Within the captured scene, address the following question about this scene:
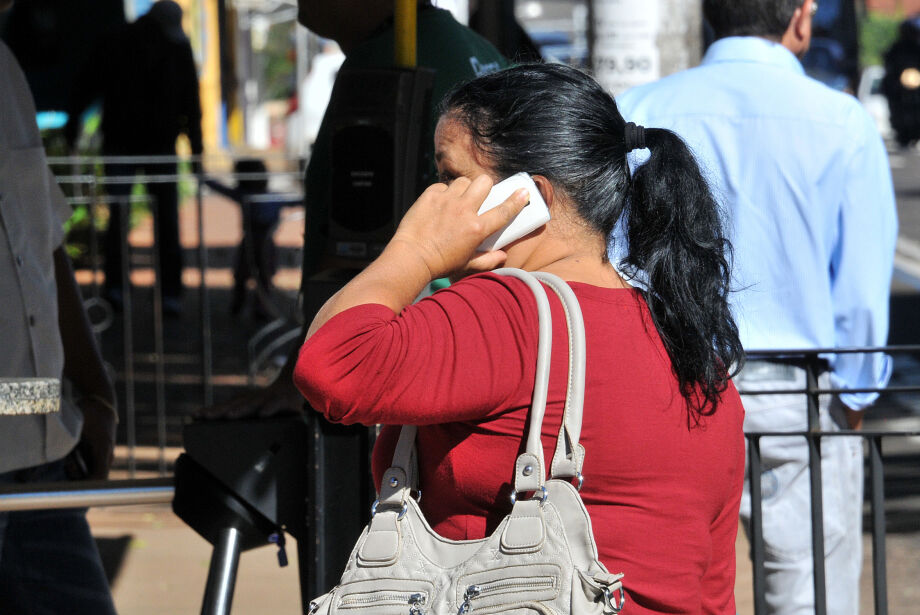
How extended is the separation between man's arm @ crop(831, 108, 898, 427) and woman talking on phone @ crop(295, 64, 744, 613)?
54.5 inches

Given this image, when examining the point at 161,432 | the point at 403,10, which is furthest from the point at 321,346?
the point at 161,432

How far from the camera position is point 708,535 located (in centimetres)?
178

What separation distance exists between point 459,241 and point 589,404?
0.30m

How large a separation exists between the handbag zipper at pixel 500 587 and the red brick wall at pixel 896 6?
196 feet

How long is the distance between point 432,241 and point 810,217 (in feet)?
5.63

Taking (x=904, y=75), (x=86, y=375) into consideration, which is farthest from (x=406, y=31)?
(x=904, y=75)

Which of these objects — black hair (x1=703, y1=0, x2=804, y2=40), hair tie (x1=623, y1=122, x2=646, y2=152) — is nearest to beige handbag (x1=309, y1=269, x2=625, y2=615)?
hair tie (x1=623, y1=122, x2=646, y2=152)

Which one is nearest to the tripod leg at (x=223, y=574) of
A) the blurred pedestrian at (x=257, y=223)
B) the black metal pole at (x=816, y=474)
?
the black metal pole at (x=816, y=474)

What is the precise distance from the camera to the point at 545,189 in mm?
1788

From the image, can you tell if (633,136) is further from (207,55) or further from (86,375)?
(207,55)

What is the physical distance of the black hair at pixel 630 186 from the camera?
Result: 5.84 feet

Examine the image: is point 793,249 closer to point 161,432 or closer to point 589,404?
point 589,404

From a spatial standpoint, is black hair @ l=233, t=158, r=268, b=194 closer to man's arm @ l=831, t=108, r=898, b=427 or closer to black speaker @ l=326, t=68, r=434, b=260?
man's arm @ l=831, t=108, r=898, b=427

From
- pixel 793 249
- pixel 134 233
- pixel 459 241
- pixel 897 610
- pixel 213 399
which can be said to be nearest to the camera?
pixel 459 241
